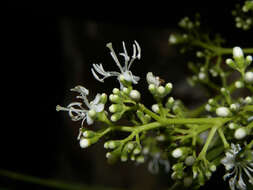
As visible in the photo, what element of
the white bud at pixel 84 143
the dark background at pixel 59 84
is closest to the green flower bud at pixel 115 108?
the white bud at pixel 84 143

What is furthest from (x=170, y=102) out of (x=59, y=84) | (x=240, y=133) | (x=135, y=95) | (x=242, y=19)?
(x=59, y=84)

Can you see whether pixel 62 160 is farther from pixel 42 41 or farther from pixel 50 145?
pixel 42 41

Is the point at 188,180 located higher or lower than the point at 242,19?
lower

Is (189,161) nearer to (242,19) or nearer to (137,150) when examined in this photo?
(137,150)

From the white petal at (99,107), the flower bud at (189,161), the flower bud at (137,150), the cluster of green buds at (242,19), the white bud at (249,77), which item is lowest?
the flower bud at (189,161)

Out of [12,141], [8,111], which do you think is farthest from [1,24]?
[12,141]

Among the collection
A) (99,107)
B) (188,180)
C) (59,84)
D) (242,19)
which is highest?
(242,19)

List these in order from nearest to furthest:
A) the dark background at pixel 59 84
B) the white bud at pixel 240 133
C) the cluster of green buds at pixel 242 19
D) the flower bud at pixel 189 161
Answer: the white bud at pixel 240 133 < the flower bud at pixel 189 161 < the cluster of green buds at pixel 242 19 < the dark background at pixel 59 84

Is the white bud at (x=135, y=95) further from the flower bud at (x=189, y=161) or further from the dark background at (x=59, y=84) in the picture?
the dark background at (x=59, y=84)

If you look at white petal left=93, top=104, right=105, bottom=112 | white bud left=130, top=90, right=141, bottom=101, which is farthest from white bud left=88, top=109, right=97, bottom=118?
white bud left=130, top=90, right=141, bottom=101
